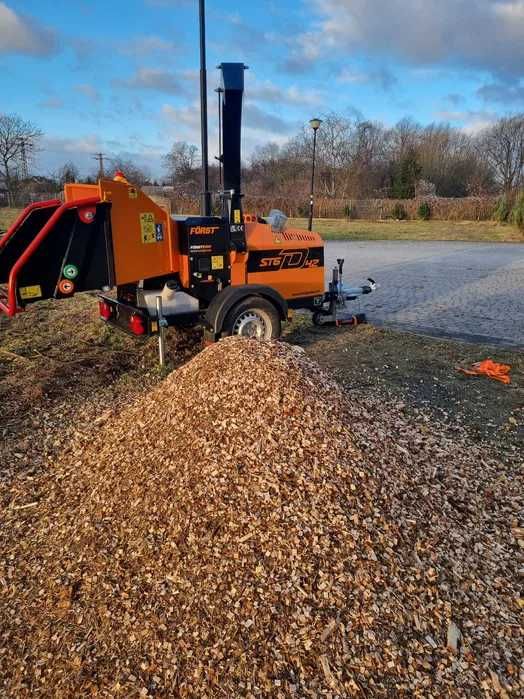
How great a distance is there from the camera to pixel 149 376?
218 inches

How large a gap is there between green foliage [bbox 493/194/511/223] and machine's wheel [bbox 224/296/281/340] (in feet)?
89.7

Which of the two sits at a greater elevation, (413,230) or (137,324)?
(413,230)

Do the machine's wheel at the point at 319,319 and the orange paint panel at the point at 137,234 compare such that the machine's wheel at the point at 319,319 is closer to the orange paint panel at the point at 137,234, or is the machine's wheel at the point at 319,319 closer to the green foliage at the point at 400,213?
the orange paint panel at the point at 137,234

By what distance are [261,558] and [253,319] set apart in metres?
3.72

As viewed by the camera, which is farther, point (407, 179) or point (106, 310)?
point (407, 179)

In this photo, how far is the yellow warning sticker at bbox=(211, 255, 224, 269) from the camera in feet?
18.8

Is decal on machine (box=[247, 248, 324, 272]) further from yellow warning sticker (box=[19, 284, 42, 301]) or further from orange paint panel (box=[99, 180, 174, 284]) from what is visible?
yellow warning sticker (box=[19, 284, 42, 301])

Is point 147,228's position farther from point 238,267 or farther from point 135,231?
point 238,267

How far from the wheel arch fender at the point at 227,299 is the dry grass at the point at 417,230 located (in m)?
19.3

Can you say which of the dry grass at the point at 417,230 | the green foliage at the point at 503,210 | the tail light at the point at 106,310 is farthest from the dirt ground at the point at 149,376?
the green foliage at the point at 503,210

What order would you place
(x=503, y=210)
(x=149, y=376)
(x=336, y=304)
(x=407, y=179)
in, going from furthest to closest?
(x=407, y=179) < (x=503, y=210) < (x=336, y=304) < (x=149, y=376)

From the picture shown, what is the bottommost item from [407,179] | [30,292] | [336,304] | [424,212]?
[336,304]

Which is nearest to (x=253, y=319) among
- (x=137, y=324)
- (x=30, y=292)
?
(x=137, y=324)

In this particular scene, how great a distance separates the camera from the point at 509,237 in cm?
2428
